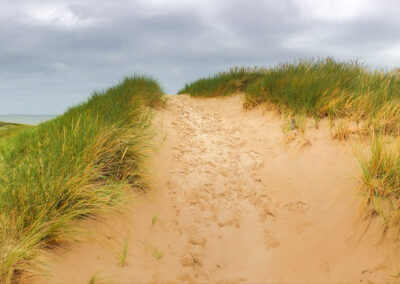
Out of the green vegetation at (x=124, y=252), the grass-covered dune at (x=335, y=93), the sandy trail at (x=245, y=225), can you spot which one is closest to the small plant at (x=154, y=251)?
the sandy trail at (x=245, y=225)

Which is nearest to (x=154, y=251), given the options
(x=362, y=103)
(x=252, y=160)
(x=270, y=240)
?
(x=270, y=240)

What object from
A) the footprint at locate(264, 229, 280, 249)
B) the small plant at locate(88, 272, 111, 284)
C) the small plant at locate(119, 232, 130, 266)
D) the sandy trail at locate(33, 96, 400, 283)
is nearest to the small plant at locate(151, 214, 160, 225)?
the sandy trail at locate(33, 96, 400, 283)

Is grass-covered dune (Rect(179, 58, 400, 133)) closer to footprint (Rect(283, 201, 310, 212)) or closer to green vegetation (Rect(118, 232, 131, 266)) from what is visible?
footprint (Rect(283, 201, 310, 212))

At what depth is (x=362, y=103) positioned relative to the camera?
179 inches

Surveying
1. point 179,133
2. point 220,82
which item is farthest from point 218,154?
point 220,82

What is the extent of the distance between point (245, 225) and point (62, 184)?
2005mm

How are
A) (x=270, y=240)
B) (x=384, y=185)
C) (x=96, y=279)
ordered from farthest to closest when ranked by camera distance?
1. (x=270, y=240)
2. (x=384, y=185)
3. (x=96, y=279)

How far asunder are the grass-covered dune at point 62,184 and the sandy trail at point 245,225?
212 millimetres

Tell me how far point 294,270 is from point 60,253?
6.98 feet

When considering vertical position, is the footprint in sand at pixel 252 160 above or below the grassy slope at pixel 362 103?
below

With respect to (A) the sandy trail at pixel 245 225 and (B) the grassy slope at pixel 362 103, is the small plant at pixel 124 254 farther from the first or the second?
(B) the grassy slope at pixel 362 103

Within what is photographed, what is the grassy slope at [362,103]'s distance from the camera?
2879 millimetres

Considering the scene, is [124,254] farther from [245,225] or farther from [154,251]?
[245,225]

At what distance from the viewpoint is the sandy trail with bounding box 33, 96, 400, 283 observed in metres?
2.49
